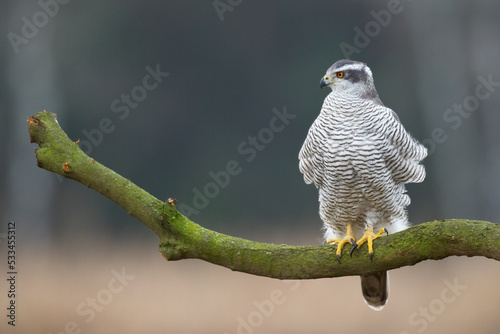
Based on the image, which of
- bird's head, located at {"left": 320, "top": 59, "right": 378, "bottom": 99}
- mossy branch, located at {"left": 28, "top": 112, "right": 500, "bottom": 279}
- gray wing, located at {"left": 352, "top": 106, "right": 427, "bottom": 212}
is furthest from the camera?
bird's head, located at {"left": 320, "top": 59, "right": 378, "bottom": 99}

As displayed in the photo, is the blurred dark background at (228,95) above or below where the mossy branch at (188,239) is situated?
above

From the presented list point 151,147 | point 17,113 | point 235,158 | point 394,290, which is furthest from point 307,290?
point 17,113

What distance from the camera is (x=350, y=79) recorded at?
Result: 12.0 feet

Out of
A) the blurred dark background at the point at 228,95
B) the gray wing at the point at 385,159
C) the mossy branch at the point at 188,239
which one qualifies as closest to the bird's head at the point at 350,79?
the gray wing at the point at 385,159

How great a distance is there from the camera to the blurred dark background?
27.3 feet

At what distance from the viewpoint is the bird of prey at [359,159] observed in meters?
3.45

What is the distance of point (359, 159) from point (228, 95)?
5.72m

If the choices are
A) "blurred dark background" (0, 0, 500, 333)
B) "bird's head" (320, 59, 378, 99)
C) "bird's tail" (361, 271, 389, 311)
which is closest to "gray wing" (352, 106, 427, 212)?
"bird's head" (320, 59, 378, 99)

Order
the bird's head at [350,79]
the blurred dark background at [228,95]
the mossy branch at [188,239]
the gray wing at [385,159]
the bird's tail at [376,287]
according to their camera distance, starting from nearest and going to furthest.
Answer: the mossy branch at [188,239] → the gray wing at [385,159] → the bird's head at [350,79] → the bird's tail at [376,287] → the blurred dark background at [228,95]

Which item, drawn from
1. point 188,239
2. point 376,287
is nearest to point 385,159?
point 376,287

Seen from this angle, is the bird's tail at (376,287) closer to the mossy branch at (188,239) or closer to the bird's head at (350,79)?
the mossy branch at (188,239)

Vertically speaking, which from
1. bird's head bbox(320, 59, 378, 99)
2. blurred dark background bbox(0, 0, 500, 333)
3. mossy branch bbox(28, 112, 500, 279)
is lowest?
mossy branch bbox(28, 112, 500, 279)

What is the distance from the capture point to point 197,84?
8992mm

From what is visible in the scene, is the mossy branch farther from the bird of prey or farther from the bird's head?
the bird's head
